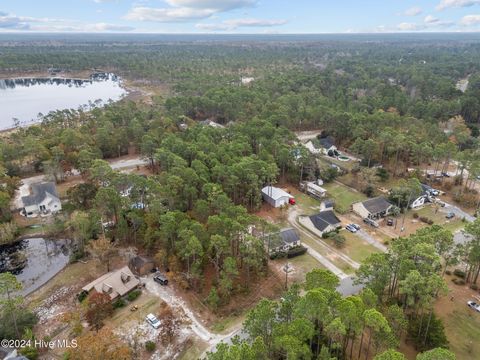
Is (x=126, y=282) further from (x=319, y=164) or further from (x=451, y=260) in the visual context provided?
(x=319, y=164)

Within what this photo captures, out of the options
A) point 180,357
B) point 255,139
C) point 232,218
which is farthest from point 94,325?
point 255,139

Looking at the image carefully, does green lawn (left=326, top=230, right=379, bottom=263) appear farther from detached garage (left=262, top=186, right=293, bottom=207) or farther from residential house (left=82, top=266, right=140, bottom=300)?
residential house (left=82, top=266, right=140, bottom=300)

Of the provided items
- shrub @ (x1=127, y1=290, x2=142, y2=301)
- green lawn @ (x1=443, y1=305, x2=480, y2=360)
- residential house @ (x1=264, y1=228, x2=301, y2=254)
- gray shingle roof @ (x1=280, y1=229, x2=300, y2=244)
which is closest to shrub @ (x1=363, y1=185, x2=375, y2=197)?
residential house @ (x1=264, y1=228, x2=301, y2=254)

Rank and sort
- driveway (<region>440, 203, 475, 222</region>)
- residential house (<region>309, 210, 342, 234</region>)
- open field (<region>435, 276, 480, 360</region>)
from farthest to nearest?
driveway (<region>440, 203, 475, 222</region>) → residential house (<region>309, 210, 342, 234</region>) → open field (<region>435, 276, 480, 360</region>)

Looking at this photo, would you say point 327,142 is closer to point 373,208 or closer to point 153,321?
point 373,208

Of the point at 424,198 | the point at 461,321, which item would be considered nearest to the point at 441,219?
the point at 424,198

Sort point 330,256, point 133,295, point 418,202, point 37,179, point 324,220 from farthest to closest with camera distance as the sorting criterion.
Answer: point 37,179 → point 418,202 → point 324,220 → point 330,256 → point 133,295
